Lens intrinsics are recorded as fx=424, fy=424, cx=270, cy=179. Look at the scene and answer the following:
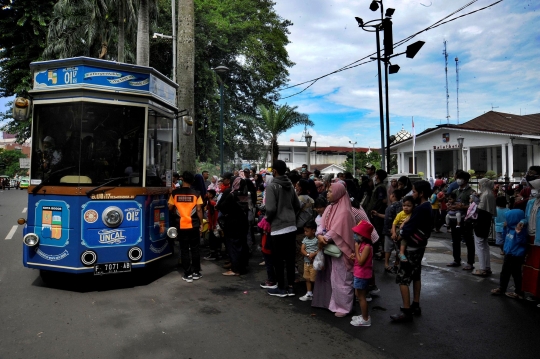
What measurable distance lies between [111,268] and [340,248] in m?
3.47

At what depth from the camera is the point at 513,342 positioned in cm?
462

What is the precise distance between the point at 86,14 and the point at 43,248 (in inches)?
660

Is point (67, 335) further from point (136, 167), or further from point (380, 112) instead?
point (380, 112)

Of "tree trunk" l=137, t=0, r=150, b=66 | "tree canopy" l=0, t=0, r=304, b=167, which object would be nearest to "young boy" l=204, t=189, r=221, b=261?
Result: "tree trunk" l=137, t=0, r=150, b=66

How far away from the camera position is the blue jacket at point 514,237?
5.98 metres

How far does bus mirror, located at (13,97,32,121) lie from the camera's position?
20.6 ft

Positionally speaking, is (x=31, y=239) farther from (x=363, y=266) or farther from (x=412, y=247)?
(x=412, y=247)

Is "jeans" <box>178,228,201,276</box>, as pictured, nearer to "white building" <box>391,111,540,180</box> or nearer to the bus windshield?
the bus windshield

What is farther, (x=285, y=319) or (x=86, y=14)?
(x=86, y=14)

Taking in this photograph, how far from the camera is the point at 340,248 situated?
17.6ft

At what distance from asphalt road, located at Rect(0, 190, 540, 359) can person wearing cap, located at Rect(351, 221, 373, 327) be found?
0.15 meters

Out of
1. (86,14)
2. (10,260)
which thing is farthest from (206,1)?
(10,260)

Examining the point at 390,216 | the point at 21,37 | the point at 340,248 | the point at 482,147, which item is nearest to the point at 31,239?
the point at 340,248

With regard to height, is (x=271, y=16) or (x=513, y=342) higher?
(x=271, y=16)
